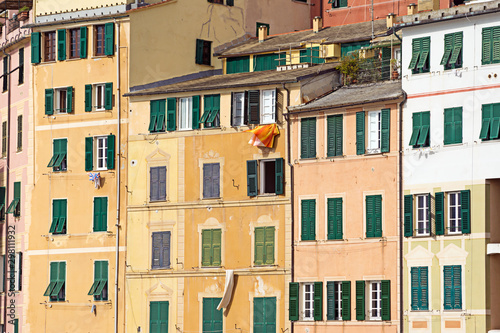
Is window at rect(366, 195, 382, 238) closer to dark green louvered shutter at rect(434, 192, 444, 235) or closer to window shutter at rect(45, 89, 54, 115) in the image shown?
dark green louvered shutter at rect(434, 192, 444, 235)

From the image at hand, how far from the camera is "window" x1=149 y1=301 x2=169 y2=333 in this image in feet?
253

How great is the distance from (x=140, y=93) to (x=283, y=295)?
45.3 ft

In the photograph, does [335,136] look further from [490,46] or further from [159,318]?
[159,318]

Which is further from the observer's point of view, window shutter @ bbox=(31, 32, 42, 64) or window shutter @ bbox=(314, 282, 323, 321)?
window shutter @ bbox=(31, 32, 42, 64)

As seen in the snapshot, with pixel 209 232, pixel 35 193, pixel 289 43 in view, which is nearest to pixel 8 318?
pixel 35 193

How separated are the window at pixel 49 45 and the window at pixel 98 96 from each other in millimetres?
3563

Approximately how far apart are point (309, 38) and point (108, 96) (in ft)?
36.7

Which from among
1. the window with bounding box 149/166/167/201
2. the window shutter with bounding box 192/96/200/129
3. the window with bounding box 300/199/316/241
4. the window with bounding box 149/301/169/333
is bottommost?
the window with bounding box 149/301/169/333

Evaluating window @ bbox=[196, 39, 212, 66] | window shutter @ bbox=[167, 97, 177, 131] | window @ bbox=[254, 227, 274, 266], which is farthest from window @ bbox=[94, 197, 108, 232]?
window @ bbox=[196, 39, 212, 66]

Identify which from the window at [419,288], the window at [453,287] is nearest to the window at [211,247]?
the window at [419,288]

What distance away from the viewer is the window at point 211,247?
76.1 meters

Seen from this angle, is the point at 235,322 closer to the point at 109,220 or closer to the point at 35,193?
the point at 109,220

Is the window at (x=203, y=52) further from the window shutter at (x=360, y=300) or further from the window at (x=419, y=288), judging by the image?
the window at (x=419, y=288)

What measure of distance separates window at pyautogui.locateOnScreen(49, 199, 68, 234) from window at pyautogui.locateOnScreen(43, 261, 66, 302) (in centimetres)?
173
